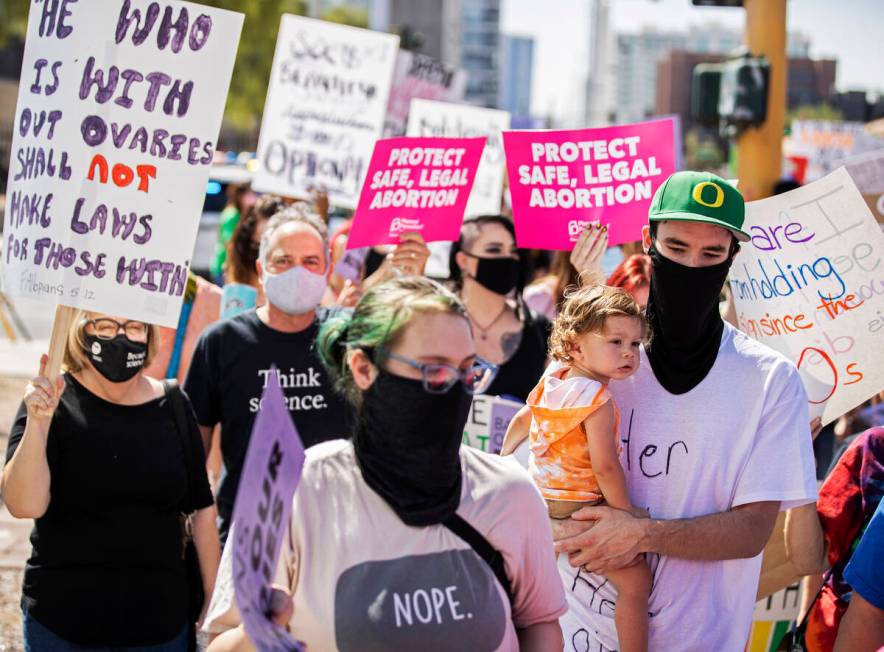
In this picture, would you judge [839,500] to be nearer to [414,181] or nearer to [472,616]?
[472,616]

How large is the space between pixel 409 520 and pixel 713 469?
1019 mm

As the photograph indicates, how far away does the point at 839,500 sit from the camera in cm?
330

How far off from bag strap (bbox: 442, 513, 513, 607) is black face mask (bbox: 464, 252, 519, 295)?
9.41 ft

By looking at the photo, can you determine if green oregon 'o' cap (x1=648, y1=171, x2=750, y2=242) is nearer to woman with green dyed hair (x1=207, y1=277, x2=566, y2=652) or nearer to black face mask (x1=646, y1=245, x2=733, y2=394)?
black face mask (x1=646, y1=245, x2=733, y2=394)

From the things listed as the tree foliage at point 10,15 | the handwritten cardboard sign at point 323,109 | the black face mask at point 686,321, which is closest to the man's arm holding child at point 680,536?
the black face mask at point 686,321

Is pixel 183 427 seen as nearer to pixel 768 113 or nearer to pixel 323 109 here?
pixel 323 109

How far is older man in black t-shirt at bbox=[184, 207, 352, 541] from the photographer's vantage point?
430 centimetres

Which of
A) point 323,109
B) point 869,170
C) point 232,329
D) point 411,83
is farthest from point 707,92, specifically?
point 232,329

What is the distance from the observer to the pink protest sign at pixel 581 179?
4605mm

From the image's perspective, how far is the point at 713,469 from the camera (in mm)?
2980

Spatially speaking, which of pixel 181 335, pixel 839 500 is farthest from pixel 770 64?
pixel 839 500

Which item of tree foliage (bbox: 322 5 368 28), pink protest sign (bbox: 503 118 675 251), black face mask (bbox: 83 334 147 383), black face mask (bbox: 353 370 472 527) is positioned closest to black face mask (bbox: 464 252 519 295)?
pink protest sign (bbox: 503 118 675 251)

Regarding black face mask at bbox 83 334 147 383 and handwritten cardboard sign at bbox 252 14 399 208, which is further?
handwritten cardboard sign at bbox 252 14 399 208

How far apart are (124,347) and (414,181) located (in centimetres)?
196
